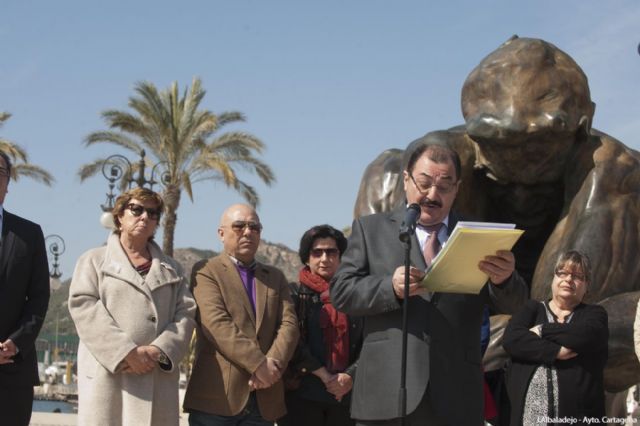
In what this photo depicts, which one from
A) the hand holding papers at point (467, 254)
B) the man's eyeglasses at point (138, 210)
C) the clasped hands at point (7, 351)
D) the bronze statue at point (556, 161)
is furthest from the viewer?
the bronze statue at point (556, 161)

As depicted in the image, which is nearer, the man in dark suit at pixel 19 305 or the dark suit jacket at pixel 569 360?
the dark suit jacket at pixel 569 360

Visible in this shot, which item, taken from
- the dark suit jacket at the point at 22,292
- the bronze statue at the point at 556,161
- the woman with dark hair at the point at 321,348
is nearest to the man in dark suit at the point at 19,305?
the dark suit jacket at the point at 22,292

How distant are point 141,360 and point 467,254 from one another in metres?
2.12

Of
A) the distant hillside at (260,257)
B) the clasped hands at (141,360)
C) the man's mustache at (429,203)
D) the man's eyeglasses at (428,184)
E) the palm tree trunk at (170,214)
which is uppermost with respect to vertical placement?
the distant hillside at (260,257)

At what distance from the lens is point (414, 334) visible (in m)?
4.07

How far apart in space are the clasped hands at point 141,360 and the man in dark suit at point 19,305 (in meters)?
0.48

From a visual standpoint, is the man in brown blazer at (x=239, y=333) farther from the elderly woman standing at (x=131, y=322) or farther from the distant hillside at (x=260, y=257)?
the distant hillside at (x=260, y=257)

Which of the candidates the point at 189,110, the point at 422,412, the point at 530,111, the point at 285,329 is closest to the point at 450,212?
the point at 422,412

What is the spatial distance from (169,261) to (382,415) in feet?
6.72

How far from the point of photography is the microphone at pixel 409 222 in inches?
145

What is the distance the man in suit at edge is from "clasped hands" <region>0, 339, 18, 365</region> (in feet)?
6.31

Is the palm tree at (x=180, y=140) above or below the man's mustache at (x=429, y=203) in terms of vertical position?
above

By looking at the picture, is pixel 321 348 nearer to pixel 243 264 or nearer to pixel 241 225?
pixel 243 264

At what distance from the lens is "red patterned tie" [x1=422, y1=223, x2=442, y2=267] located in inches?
164
